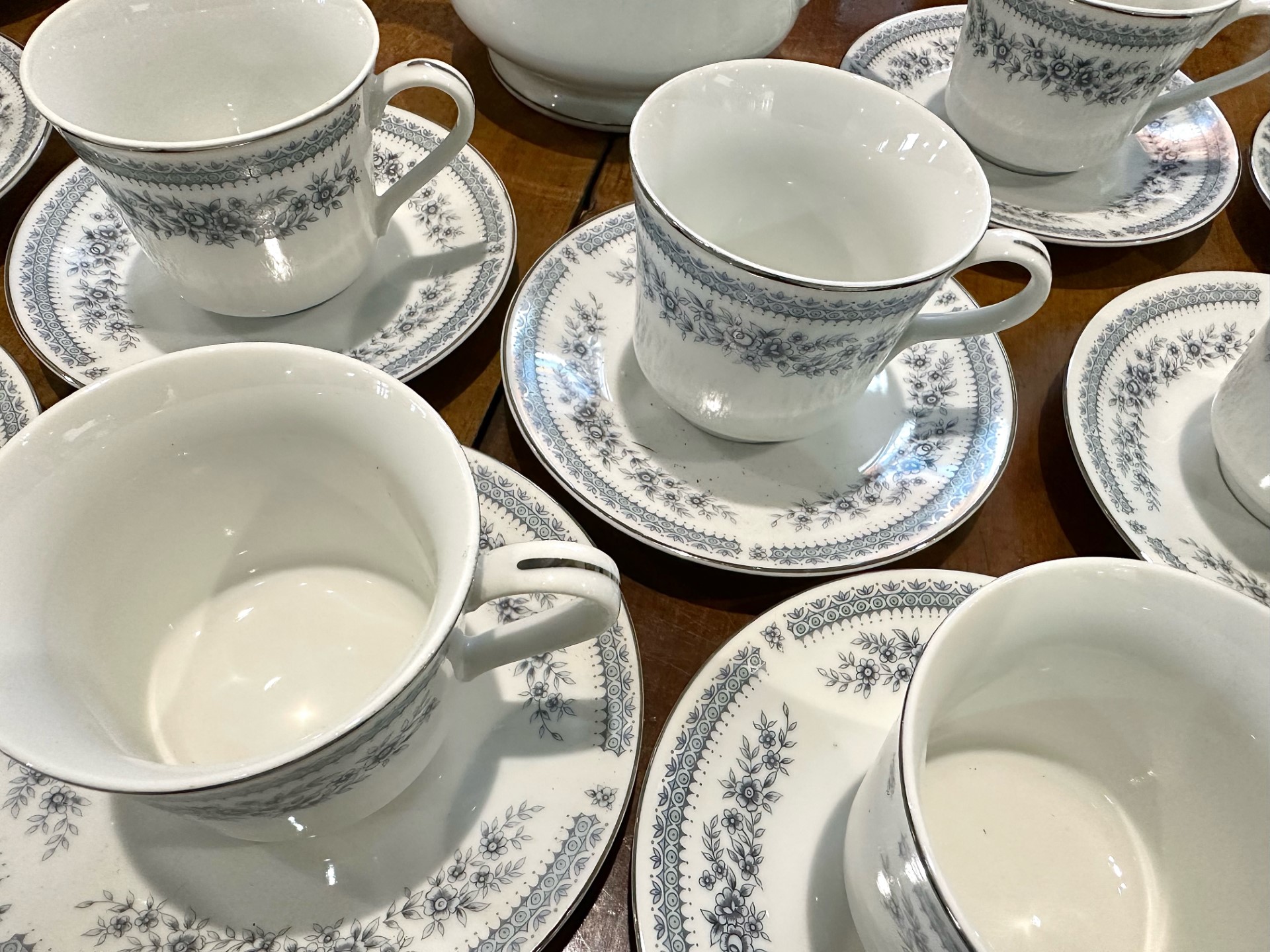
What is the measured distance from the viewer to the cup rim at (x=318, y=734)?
0.30 meters

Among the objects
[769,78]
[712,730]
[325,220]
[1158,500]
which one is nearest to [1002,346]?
[1158,500]

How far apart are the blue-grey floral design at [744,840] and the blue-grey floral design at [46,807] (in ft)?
0.99

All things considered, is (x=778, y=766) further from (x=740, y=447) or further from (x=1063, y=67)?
(x=1063, y=67)

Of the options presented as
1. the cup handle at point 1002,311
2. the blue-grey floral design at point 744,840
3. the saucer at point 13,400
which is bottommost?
the saucer at point 13,400

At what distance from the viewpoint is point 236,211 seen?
54cm

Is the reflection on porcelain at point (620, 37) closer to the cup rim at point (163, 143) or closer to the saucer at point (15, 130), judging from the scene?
the cup rim at point (163, 143)

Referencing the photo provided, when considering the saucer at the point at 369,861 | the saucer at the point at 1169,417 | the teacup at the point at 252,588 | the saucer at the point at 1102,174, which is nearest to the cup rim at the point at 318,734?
the teacup at the point at 252,588

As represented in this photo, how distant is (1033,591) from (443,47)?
79 cm

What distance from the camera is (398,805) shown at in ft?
1.42

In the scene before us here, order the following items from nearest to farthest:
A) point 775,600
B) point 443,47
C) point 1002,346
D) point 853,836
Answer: point 853,836
point 775,600
point 1002,346
point 443,47

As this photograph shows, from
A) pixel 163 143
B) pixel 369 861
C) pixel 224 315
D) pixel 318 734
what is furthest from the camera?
pixel 224 315

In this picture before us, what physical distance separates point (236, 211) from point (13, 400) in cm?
18

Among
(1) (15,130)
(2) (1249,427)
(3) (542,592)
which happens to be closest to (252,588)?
(3) (542,592)

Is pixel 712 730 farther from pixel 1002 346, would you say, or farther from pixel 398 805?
pixel 1002 346
